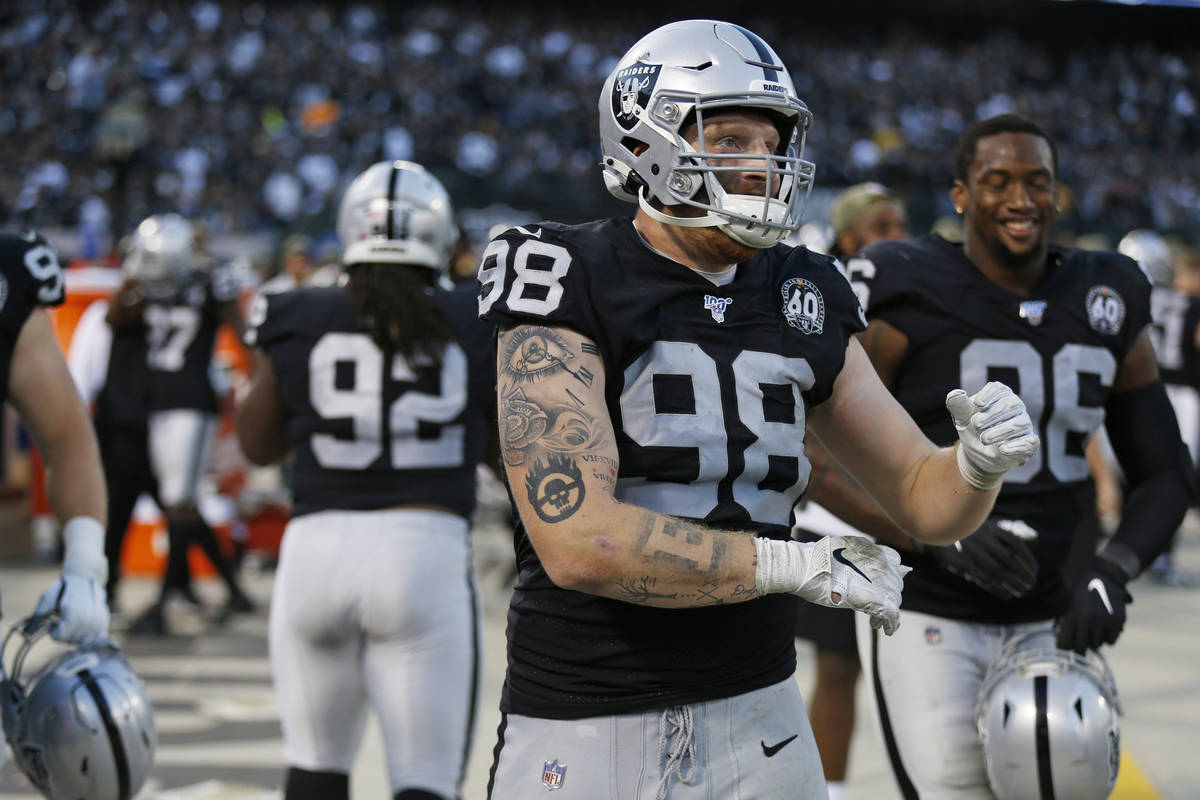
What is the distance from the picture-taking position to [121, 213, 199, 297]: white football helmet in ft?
22.3

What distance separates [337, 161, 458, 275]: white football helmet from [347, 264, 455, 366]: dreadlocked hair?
0.06 metres

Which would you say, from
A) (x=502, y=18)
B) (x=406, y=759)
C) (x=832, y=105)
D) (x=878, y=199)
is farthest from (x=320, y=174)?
(x=406, y=759)

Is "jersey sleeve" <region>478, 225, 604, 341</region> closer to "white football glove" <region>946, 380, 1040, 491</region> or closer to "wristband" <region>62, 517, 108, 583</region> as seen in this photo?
"white football glove" <region>946, 380, 1040, 491</region>

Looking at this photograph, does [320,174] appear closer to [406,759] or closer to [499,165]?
[499,165]

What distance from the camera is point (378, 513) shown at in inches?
132

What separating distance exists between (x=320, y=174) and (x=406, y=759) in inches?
789

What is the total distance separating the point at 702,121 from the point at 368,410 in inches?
60.0

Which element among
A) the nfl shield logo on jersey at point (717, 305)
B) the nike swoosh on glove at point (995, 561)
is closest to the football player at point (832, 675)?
the nike swoosh on glove at point (995, 561)

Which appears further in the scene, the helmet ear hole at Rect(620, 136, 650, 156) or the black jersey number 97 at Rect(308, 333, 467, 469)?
the black jersey number 97 at Rect(308, 333, 467, 469)

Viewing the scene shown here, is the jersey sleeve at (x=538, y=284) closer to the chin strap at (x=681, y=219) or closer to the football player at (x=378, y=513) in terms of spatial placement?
the chin strap at (x=681, y=219)

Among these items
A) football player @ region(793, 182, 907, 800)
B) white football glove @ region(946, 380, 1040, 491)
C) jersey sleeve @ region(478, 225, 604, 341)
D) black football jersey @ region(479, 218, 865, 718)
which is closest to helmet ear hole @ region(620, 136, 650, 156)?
black football jersey @ region(479, 218, 865, 718)

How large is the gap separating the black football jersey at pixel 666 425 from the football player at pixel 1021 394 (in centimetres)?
90

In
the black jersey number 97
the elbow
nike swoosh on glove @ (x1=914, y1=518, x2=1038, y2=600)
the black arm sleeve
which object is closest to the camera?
the elbow

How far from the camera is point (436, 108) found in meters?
26.0
